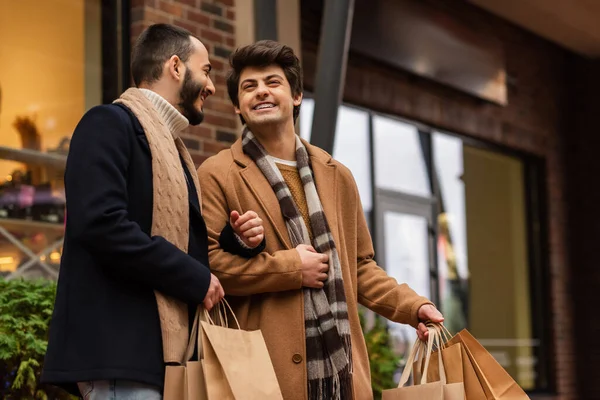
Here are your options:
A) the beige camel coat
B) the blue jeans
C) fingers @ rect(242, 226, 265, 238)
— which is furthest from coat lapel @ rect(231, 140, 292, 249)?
the blue jeans

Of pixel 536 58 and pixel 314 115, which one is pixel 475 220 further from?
pixel 314 115

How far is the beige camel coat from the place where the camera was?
9.73 feet

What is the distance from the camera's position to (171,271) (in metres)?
2.55

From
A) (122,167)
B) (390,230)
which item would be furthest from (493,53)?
(122,167)

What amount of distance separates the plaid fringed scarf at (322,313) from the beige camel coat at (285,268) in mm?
30

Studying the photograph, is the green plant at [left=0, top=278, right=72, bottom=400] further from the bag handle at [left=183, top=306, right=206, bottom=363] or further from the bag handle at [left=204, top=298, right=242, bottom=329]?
the bag handle at [left=183, top=306, right=206, bottom=363]

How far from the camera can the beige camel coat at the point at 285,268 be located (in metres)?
2.97

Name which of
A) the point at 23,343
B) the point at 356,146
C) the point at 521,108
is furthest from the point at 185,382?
the point at 521,108

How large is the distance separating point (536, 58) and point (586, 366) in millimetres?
3414

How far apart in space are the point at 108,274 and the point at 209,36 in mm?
3441

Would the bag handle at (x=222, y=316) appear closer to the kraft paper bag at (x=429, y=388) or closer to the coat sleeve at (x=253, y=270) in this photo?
the coat sleeve at (x=253, y=270)

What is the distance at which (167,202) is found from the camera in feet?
8.73

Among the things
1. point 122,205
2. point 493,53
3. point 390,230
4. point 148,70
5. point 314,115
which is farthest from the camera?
point 493,53

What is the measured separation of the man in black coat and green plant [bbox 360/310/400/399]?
10.4ft
